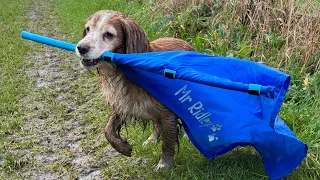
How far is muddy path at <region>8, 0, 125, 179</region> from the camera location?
3.96 meters

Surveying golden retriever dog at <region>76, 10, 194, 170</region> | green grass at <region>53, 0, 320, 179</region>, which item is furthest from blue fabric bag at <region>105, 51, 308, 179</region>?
green grass at <region>53, 0, 320, 179</region>

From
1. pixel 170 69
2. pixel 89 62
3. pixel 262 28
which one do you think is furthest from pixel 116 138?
pixel 262 28

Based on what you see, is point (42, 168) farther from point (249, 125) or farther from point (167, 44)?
point (249, 125)

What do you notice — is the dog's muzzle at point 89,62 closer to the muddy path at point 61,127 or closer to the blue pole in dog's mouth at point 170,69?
the blue pole in dog's mouth at point 170,69

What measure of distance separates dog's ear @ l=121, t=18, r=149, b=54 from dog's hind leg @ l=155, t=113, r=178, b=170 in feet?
2.11

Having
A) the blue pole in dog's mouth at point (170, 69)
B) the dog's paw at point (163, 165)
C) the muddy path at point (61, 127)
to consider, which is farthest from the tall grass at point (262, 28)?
the blue pole in dog's mouth at point (170, 69)

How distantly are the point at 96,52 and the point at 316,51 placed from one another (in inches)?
114

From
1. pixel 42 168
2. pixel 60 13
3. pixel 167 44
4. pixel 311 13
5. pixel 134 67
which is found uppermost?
pixel 134 67

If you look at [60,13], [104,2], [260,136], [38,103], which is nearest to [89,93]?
[38,103]

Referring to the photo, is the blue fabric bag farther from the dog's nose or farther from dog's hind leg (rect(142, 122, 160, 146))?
dog's hind leg (rect(142, 122, 160, 146))

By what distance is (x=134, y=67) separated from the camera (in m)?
3.22

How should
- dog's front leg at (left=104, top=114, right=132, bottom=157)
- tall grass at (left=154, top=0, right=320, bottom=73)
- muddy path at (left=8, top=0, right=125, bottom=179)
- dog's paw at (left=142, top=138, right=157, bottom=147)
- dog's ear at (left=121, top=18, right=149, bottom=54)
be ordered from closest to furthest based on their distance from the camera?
dog's ear at (left=121, top=18, right=149, bottom=54), dog's front leg at (left=104, top=114, right=132, bottom=157), muddy path at (left=8, top=0, right=125, bottom=179), dog's paw at (left=142, top=138, right=157, bottom=147), tall grass at (left=154, top=0, right=320, bottom=73)

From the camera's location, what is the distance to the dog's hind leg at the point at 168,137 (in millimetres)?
3666

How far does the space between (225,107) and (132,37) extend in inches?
35.9
